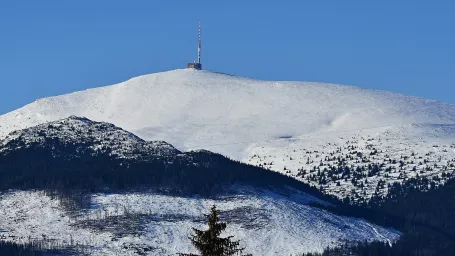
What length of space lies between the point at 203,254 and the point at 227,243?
177 cm

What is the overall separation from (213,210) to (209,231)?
141 centimetres

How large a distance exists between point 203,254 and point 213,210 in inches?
118

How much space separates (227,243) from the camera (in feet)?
293

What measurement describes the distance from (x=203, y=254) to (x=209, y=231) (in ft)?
5.22

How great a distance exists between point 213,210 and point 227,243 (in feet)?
7.78

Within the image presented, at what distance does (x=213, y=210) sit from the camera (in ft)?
294

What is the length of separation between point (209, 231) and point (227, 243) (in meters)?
1.43

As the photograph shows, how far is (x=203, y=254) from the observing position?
89.6 meters

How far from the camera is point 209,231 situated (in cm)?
8950
